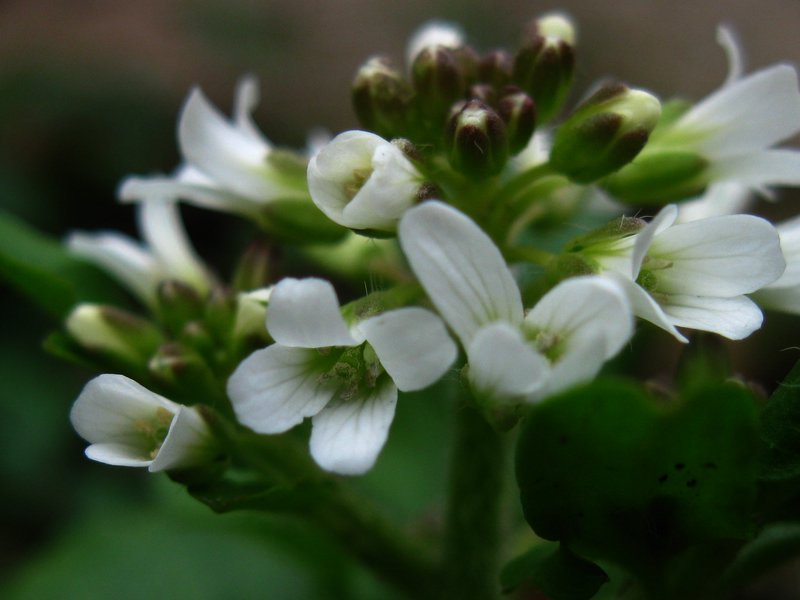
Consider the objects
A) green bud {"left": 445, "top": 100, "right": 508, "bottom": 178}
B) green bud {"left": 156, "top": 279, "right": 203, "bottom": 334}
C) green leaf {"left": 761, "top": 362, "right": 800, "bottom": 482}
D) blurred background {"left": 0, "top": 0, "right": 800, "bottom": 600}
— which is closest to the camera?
green leaf {"left": 761, "top": 362, "right": 800, "bottom": 482}

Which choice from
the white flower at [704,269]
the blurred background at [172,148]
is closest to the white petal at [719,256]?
the white flower at [704,269]

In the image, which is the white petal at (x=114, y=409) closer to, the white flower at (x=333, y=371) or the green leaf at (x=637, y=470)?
the white flower at (x=333, y=371)

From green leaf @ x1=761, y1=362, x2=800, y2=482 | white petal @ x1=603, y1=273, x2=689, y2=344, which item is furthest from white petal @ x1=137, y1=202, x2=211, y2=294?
green leaf @ x1=761, y1=362, x2=800, y2=482

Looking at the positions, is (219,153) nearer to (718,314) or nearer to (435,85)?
(435,85)

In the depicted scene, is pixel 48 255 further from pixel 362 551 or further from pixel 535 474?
pixel 535 474

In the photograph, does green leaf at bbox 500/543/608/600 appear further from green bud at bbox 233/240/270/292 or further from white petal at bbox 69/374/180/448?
green bud at bbox 233/240/270/292

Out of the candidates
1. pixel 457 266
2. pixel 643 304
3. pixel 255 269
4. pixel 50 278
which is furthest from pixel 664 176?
pixel 50 278

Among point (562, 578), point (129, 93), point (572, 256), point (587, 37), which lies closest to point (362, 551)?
point (562, 578)
